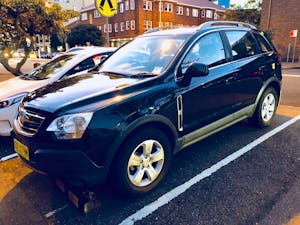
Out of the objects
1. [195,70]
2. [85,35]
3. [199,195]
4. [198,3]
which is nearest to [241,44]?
[195,70]

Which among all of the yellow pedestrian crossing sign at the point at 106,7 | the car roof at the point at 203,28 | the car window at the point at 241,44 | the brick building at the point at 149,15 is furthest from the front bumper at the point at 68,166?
the brick building at the point at 149,15

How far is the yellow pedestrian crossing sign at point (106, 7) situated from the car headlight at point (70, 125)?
4473mm

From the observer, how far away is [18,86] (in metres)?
4.56

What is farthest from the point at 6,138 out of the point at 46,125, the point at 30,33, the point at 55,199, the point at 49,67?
the point at 30,33

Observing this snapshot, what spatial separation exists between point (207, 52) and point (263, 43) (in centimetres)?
176

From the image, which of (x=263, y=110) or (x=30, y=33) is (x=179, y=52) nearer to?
(x=263, y=110)

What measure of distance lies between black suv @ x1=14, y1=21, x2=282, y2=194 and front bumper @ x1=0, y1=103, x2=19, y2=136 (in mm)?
1306

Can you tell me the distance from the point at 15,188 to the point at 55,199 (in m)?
0.63

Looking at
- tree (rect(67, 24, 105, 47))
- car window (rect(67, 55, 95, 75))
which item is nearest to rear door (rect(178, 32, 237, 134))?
car window (rect(67, 55, 95, 75))

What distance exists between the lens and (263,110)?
4727mm

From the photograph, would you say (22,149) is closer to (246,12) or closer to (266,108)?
(266,108)

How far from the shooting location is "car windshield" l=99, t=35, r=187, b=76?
321cm

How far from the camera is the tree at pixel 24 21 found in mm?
9641

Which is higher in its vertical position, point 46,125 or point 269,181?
point 46,125
